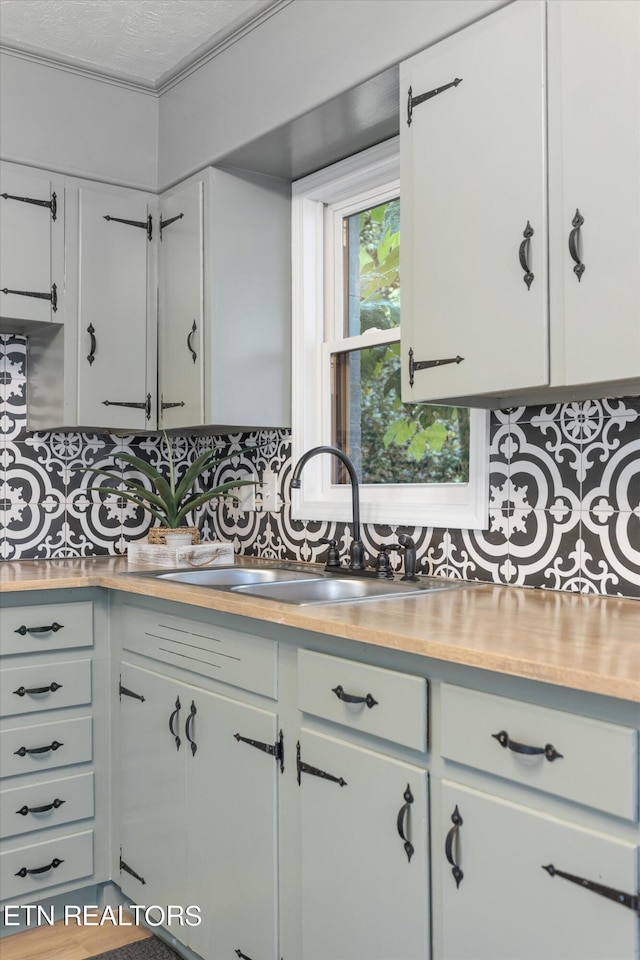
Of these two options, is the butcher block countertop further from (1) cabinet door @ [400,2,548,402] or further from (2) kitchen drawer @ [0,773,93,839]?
(2) kitchen drawer @ [0,773,93,839]

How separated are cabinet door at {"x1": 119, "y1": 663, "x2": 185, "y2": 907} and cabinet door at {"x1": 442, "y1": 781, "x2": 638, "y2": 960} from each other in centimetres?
94

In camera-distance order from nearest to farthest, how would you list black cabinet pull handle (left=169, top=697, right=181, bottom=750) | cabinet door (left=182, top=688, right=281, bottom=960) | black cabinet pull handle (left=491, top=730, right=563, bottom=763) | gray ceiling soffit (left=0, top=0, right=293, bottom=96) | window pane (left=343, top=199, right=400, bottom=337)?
black cabinet pull handle (left=491, top=730, right=563, bottom=763) → cabinet door (left=182, top=688, right=281, bottom=960) → black cabinet pull handle (left=169, top=697, right=181, bottom=750) → gray ceiling soffit (left=0, top=0, right=293, bottom=96) → window pane (left=343, top=199, right=400, bottom=337)

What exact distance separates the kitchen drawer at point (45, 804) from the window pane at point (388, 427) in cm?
126

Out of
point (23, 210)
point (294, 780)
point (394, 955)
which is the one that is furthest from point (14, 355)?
point (394, 955)

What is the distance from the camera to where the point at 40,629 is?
94.5 inches

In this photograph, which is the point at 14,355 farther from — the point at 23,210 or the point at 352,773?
the point at 352,773

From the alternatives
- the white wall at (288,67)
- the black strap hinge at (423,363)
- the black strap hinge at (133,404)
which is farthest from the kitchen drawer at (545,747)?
the black strap hinge at (133,404)

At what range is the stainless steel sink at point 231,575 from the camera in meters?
2.47

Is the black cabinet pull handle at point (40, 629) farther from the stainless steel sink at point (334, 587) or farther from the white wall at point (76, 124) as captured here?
the white wall at point (76, 124)

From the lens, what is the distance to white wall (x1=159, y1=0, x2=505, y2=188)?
2.03 meters

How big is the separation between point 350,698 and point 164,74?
2.36m

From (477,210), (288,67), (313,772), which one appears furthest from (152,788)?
(288,67)

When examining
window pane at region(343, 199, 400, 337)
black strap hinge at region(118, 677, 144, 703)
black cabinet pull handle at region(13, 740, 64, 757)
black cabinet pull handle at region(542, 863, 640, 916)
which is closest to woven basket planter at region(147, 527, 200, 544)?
black strap hinge at region(118, 677, 144, 703)

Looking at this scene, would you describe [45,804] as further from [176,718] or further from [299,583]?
[299,583]
